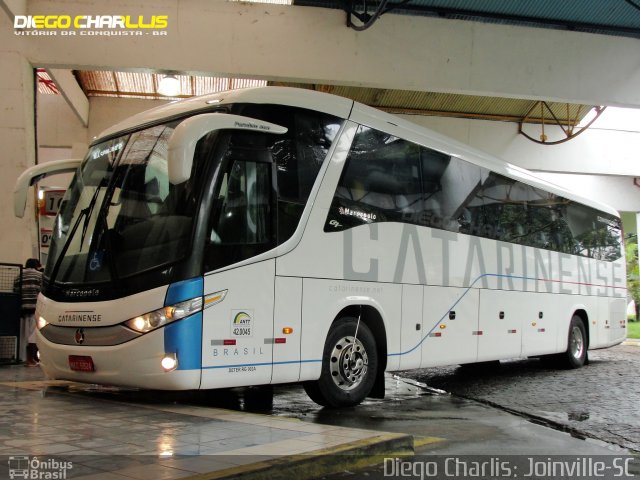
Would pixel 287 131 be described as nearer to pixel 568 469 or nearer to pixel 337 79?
pixel 568 469

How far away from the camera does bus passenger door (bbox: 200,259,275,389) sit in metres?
6.50

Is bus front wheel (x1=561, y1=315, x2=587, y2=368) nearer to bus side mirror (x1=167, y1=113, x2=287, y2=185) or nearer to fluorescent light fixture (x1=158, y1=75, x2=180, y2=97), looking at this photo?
bus side mirror (x1=167, y1=113, x2=287, y2=185)

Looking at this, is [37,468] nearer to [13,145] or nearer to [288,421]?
[288,421]

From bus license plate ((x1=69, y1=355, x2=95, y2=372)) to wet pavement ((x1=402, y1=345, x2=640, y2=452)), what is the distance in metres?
5.03

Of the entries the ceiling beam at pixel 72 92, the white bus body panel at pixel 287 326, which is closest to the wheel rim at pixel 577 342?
the white bus body panel at pixel 287 326

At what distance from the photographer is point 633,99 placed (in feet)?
48.6

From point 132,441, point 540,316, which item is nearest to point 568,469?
point 132,441

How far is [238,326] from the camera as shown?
263 inches

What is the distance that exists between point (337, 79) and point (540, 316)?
6.21 metres

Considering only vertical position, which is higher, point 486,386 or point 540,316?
point 540,316

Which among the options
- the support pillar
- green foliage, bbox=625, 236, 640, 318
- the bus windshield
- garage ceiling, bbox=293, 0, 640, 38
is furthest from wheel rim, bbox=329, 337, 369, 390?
green foliage, bbox=625, 236, 640, 318

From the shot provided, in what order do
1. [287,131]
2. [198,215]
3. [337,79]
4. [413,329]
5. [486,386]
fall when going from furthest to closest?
[337,79], [486,386], [413,329], [287,131], [198,215]

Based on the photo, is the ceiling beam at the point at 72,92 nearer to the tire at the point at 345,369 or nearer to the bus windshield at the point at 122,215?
the bus windshield at the point at 122,215

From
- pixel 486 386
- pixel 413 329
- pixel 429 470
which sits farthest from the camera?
pixel 486 386
